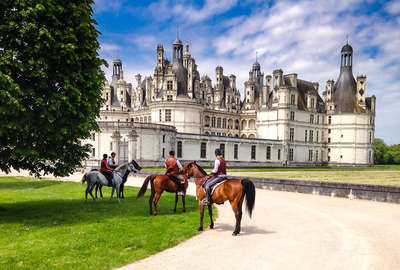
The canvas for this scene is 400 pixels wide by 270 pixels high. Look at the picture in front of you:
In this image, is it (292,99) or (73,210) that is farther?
(292,99)

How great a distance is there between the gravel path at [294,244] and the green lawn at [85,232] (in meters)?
0.71

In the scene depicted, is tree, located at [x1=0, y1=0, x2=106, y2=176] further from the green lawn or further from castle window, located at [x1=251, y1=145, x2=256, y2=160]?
castle window, located at [x1=251, y1=145, x2=256, y2=160]

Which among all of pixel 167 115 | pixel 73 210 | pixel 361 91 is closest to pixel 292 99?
pixel 361 91

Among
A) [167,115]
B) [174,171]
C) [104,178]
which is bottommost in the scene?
[104,178]

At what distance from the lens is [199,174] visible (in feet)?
33.4

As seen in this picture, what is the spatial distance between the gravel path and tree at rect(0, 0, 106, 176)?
20.3 ft

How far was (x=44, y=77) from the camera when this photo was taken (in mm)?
10672

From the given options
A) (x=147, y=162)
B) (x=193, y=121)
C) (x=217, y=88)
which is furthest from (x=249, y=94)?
(x=147, y=162)

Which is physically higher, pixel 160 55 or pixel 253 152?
pixel 160 55

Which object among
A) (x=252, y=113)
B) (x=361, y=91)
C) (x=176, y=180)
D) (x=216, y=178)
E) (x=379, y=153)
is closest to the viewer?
(x=216, y=178)

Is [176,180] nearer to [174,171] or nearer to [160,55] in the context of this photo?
[174,171]

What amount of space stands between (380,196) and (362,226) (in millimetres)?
6987

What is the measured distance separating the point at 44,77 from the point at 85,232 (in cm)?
563

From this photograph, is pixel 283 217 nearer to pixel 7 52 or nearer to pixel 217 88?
pixel 7 52
